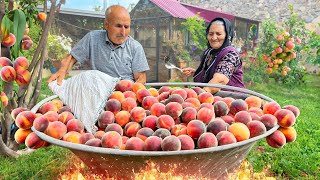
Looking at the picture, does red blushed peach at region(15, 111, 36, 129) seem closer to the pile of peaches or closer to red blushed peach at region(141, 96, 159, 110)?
→ the pile of peaches

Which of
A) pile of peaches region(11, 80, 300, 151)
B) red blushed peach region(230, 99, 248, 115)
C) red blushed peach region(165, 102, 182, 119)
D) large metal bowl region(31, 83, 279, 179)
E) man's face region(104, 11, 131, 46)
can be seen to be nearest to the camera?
large metal bowl region(31, 83, 279, 179)

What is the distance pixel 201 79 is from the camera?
2.94 m

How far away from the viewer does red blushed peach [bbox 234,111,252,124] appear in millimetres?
1574

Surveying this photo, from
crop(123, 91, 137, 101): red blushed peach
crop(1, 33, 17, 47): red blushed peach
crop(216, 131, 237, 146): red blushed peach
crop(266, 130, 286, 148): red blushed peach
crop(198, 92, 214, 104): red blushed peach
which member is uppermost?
crop(1, 33, 17, 47): red blushed peach

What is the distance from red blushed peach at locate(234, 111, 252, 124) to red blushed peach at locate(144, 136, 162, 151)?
1.40 ft

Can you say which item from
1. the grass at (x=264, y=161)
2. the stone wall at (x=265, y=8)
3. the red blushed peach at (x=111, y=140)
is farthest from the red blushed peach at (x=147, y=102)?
the stone wall at (x=265, y=8)

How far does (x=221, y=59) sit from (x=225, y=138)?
1.36 meters

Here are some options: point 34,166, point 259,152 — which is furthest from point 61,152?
point 259,152

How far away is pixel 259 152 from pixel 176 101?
7.00ft

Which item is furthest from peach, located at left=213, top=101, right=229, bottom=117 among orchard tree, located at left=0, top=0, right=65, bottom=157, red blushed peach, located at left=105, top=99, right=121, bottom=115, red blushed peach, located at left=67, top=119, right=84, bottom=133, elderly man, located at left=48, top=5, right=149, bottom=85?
orchard tree, located at left=0, top=0, right=65, bottom=157

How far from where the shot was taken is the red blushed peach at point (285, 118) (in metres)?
1.62

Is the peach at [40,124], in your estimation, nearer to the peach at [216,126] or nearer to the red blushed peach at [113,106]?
the red blushed peach at [113,106]

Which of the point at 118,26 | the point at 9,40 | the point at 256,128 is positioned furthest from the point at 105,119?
the point at 9,40

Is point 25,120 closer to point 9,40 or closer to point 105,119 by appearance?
point 105,119
